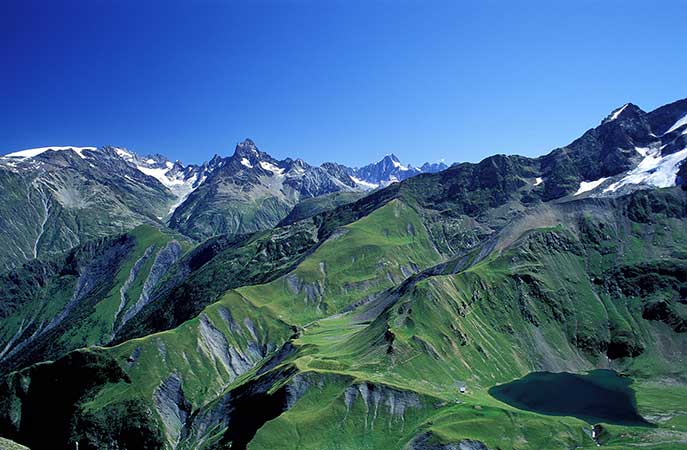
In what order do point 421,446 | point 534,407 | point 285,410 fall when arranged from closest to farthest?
1. point 421,446
2. point 285,410
3. point 534,407

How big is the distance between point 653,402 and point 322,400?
119m

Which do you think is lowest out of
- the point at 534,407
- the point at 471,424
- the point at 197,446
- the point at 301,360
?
the point at 534,407

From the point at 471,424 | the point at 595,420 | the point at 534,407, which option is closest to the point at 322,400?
the point at 471,424

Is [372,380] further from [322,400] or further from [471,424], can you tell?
[471,424]

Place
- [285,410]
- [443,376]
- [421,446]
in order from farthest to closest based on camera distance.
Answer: [443,376] → [285,410] → [421,446]

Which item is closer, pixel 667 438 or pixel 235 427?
pixel 667 438

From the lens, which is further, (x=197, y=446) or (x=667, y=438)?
(x=197, y=446)

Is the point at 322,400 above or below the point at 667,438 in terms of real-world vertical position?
above

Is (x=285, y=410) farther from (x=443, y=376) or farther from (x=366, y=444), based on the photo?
(x=443, y=376)

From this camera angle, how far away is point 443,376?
7815 inches

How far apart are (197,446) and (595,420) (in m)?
141

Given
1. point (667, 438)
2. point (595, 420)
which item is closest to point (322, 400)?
point (595, 420)

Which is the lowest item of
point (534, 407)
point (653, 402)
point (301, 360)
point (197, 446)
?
point (653, 402)

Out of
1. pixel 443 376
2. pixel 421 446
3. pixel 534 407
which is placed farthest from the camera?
pixel 443 376
